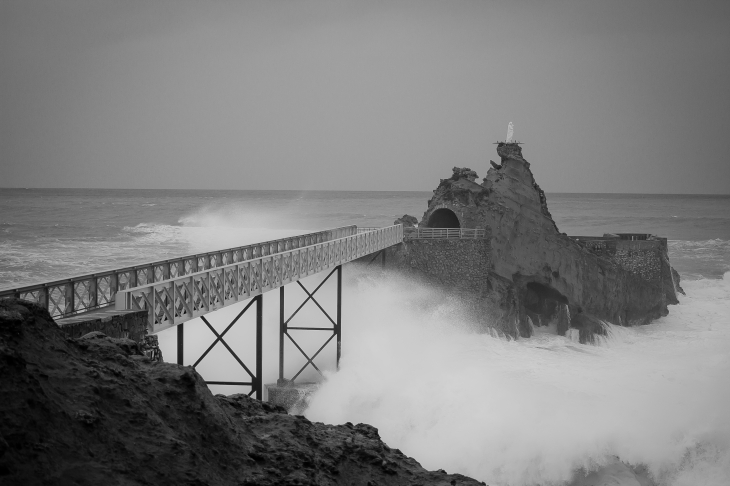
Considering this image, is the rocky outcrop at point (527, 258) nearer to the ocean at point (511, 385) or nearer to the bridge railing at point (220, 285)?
the ocean at point (511, 385)

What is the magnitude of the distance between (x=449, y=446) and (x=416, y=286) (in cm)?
1015

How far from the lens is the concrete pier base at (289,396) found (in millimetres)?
22422

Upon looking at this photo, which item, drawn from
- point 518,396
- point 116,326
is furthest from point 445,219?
point 116,326

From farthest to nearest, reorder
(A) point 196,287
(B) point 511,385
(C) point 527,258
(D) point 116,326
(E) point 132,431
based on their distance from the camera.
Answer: (C) point 527,258
(B) point 511,385
(A) point 196,287
(D) point 116,326
(E) point 132,431

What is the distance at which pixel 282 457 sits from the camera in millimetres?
6152

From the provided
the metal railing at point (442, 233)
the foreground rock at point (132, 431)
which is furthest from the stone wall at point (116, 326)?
the metal railing at point (442, 233)

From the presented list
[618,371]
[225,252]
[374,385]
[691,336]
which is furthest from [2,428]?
[691,336]

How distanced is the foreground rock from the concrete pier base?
15649mm

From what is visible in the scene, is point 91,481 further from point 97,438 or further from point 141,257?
point 141,257

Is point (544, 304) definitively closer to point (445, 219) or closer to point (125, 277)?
point (445, 219)

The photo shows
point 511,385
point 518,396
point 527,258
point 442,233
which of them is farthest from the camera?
point 527,258

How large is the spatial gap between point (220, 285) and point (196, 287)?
101cm

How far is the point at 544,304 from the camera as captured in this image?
34.3 metres

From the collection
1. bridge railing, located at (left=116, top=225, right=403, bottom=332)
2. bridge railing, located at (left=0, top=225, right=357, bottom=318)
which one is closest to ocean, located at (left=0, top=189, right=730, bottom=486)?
bridge railing, located at (left=0, top=225, right=357, bottom=318)
